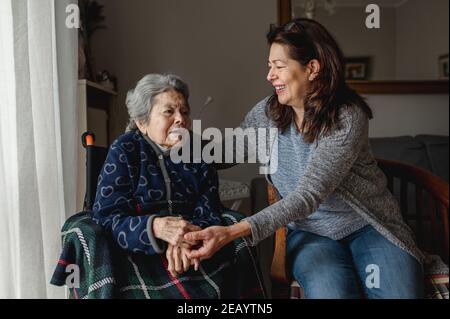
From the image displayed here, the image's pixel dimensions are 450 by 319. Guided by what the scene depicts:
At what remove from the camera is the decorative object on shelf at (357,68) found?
1856mm

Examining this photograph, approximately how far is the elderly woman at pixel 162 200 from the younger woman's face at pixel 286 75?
0.23 m

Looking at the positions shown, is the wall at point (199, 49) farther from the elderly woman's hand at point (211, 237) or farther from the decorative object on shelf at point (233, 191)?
the elderly woman's hand at point (211, 237)

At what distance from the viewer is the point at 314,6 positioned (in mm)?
1720

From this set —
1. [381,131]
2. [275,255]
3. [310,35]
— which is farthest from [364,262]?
[381,131]

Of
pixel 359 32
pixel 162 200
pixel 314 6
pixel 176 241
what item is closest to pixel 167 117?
pixel 162 200

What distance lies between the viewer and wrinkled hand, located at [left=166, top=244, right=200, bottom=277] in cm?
87

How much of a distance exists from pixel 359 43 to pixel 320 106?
95 cm

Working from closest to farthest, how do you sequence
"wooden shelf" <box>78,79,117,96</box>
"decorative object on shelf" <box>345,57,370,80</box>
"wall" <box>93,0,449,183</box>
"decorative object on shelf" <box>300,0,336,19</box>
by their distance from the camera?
"wooden shelf" <box>78,79,117,96</box>
"wall" <box>93,0,449,183</box>
"decorative object on shelf" <box>300,0,336,19</box>
"decorative object on shelf" <box>345,57,370,80</box>

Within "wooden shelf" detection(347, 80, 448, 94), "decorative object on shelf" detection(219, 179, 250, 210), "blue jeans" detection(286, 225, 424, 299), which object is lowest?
"blue jeans" detection(286, 225, 424, 299)

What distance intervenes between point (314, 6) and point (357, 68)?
36 cm

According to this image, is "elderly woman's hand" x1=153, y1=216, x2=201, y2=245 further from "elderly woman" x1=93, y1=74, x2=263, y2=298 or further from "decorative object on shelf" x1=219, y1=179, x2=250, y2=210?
"decorative object on shelf" x1=219, y1=179, x2=250, y2=210

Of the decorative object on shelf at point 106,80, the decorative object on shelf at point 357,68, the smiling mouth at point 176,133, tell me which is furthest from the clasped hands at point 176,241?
the decorative object on shelf at point 357,68

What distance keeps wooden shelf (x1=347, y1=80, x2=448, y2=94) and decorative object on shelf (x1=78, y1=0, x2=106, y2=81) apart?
115cm

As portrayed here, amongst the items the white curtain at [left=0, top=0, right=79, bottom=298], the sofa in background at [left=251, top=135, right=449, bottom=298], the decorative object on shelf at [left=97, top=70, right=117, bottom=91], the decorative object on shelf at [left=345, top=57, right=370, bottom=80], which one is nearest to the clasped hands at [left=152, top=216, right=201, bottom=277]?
the white curtain at [left=0, top=0, right=79, bottom=298]
